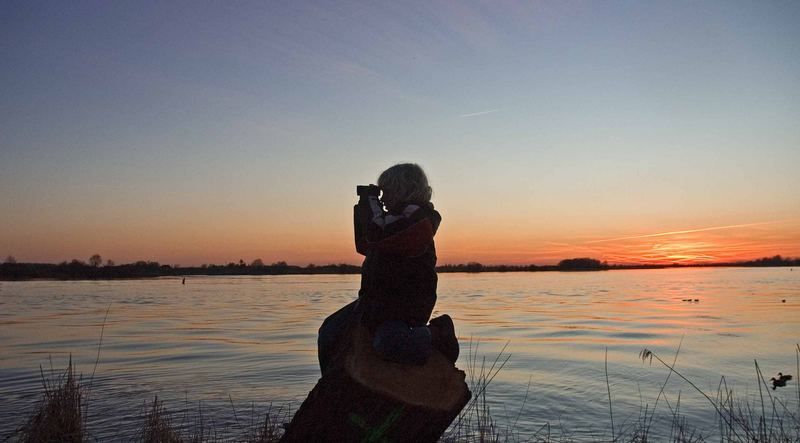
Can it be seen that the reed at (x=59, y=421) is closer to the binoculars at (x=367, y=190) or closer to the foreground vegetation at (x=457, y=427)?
the foreground vegetation at (x=457, y=427)

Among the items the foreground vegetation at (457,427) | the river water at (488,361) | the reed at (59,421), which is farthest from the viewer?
the river water at (488,361)

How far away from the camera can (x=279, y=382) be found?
10883 millimetres

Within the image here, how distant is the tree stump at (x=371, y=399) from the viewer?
13.3 feet

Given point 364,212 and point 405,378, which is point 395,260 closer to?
point 364,212

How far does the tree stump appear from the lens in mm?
4047

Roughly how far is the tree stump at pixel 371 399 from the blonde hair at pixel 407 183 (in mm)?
1076

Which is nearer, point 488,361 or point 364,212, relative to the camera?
point 364,212

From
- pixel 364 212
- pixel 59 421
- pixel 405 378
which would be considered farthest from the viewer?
pixel 59 421

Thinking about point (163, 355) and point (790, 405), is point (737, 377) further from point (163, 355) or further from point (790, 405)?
point (163, 355)

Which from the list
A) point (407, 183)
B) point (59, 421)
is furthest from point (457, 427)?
point (59, 421)

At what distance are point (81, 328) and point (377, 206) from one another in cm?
1931

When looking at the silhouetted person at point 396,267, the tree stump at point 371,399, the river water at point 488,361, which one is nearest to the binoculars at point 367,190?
the silhouetted person at point 396,267

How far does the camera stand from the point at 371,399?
4.05 metres

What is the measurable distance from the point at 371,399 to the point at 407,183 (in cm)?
162
